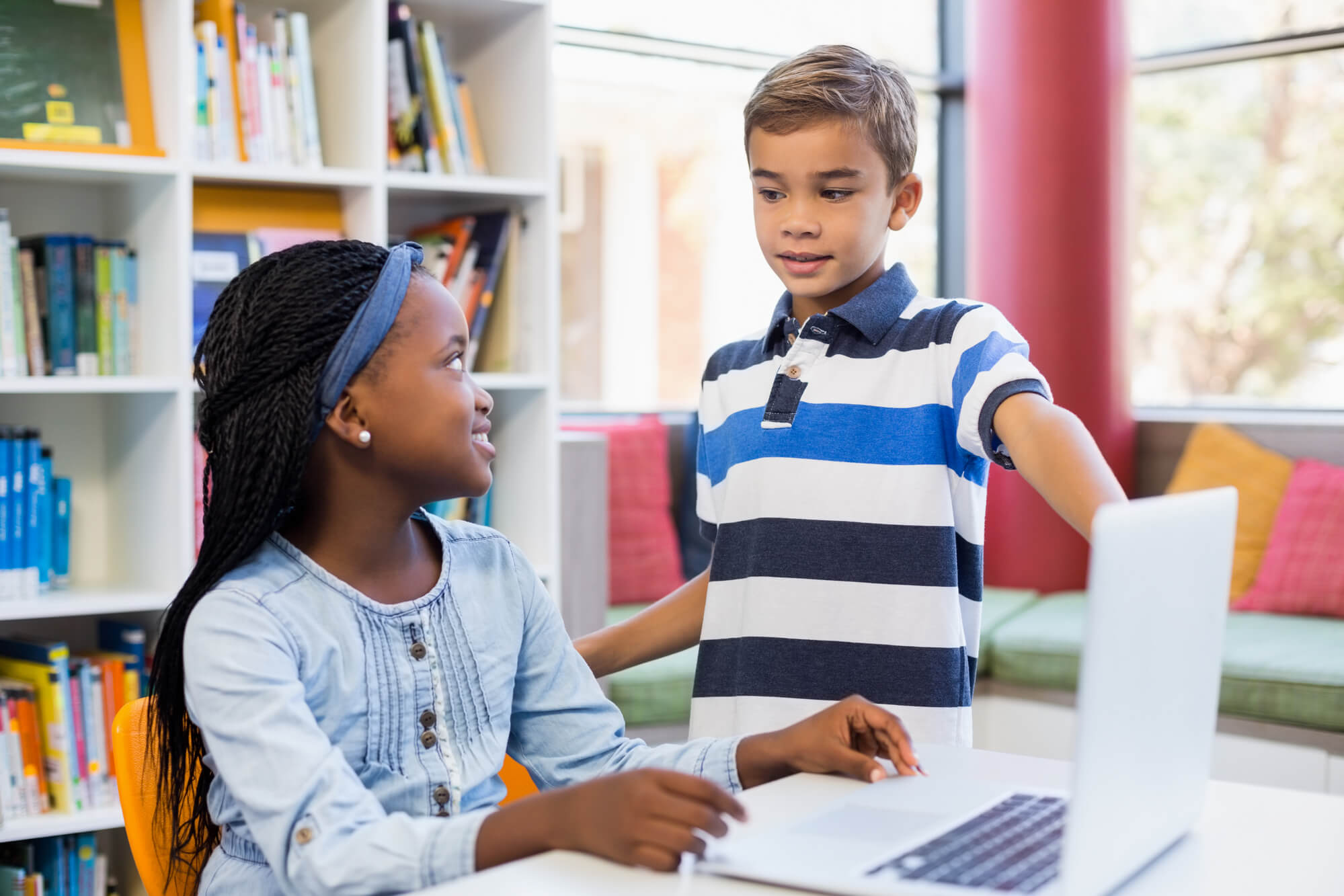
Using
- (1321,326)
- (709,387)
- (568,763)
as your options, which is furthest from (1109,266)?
(568,763)

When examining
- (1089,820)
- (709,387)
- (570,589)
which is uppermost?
(709,387)

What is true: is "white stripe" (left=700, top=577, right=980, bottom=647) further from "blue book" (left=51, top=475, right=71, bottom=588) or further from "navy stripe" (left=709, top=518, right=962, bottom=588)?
"blue book" (left=51, top=475, right=71, bottom=588)

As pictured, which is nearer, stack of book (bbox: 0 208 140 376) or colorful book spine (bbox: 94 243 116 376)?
stack of book (bbox: 0 208 140 376)

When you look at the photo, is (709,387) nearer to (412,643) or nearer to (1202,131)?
(412,643)

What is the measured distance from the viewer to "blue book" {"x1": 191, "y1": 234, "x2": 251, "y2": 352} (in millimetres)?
2355

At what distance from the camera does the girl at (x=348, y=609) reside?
938 mm

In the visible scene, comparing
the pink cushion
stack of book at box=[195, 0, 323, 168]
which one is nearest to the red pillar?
the pink cushion

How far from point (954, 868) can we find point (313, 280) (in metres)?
0.63

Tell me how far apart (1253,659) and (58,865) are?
94.9 inches

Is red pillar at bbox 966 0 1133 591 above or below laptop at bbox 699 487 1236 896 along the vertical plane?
above

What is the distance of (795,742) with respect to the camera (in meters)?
1.06

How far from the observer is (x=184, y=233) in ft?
7.37

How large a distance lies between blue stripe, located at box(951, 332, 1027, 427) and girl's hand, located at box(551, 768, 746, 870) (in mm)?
530

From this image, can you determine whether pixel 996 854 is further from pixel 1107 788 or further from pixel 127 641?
pixel 127 641
